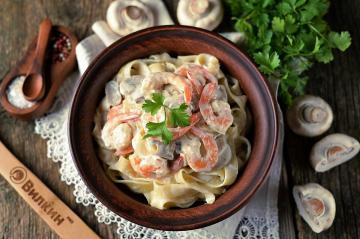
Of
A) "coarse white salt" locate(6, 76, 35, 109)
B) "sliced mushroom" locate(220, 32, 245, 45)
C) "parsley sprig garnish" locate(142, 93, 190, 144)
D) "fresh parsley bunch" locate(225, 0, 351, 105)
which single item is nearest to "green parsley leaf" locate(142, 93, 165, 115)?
"parsley sprig garnish" locate(142, 93, 190, 144)

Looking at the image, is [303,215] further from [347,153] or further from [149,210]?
[149,210]

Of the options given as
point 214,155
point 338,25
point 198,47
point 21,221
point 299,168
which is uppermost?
point 198,47

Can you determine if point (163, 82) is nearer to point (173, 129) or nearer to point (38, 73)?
point (173, 129)

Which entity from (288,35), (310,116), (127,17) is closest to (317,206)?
(310,116)

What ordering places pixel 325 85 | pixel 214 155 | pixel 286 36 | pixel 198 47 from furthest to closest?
pixel 325 85
pixel 286 36
pixel 198 47
pixel 214 155

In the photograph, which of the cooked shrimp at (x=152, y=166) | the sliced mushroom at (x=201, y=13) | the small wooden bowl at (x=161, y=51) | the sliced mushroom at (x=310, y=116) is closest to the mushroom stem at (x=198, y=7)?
the sliced mushroom at (x=201, y=13)

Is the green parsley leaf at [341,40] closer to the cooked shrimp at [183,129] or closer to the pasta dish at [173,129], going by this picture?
the pasta dish at [173,129]

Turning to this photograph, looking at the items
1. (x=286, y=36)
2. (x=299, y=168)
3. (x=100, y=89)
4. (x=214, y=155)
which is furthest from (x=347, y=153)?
(x=100, y=89)
